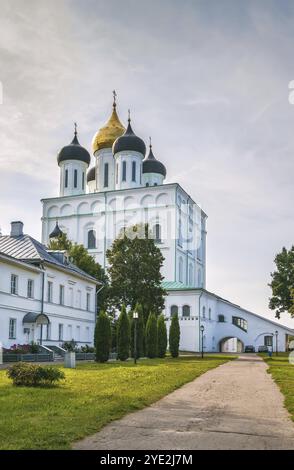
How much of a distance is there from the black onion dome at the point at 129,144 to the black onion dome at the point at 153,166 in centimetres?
398

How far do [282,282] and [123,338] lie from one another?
28605 mm

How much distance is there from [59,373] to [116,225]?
171ft

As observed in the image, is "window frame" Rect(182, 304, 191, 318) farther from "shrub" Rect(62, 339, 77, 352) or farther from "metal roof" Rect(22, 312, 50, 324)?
"metal roof" Rect(22, 312, 50, 324)

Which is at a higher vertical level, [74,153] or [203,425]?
[74,153]

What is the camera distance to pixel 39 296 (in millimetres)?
33281

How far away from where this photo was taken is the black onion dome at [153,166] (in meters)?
70.7

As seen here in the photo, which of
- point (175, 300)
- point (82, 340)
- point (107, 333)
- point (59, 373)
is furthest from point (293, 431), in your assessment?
point (175, 300)

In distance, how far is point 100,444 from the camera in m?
7.36

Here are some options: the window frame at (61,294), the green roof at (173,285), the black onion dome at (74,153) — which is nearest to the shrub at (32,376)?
the window frame at (61,294)

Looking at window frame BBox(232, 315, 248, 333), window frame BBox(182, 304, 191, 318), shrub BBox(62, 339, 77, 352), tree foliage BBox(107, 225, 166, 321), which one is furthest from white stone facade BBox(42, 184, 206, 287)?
shrub BBox(62, 339, 77, 352)

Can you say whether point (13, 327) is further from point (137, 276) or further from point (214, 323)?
point (214, 323)

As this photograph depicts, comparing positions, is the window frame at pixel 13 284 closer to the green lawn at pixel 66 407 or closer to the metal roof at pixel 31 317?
the metal roof at pixel 31 317

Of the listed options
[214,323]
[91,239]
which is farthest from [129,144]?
[214,323]

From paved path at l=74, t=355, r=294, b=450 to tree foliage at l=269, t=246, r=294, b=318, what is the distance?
43.8 m
